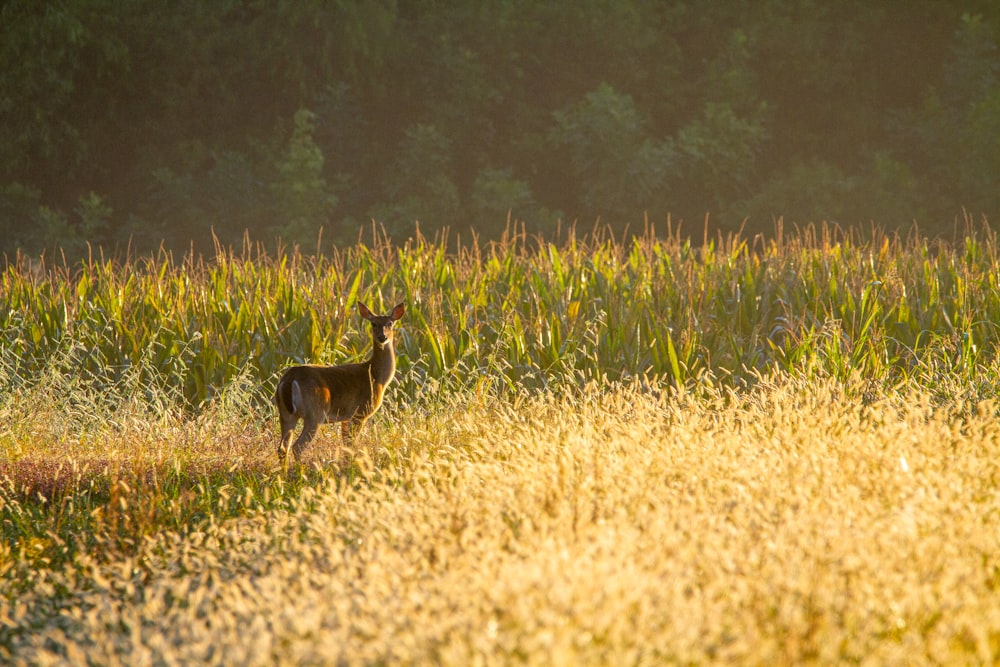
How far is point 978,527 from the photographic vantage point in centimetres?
449

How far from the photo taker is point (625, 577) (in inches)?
144

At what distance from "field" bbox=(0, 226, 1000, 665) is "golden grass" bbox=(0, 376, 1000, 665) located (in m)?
0.03

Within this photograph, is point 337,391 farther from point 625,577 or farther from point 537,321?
point 625,577

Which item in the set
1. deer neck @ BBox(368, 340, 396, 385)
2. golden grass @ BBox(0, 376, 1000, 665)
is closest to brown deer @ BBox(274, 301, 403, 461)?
deer neck @ BBox(368, 340, 396, 385)

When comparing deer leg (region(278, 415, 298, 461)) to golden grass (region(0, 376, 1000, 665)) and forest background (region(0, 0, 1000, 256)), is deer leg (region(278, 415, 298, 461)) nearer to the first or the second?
golden grass (region(0, 376, 1000, 665))

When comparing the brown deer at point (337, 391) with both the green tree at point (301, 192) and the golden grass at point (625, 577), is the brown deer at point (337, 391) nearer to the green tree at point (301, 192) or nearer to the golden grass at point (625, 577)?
the golden grass at point (625, 577)

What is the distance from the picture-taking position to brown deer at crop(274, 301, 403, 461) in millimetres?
7164

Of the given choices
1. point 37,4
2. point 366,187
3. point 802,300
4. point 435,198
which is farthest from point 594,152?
point 802,300

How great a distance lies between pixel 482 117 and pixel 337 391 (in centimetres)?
2726

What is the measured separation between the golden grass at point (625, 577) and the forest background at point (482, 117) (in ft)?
81.5

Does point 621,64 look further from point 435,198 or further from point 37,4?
point 37,4

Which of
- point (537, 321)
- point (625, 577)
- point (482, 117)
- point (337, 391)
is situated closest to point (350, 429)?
point (337, 391)

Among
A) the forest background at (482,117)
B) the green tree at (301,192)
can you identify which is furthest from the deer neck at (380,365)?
the forest background at (482,117)

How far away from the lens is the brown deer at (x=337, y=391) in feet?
23.5
